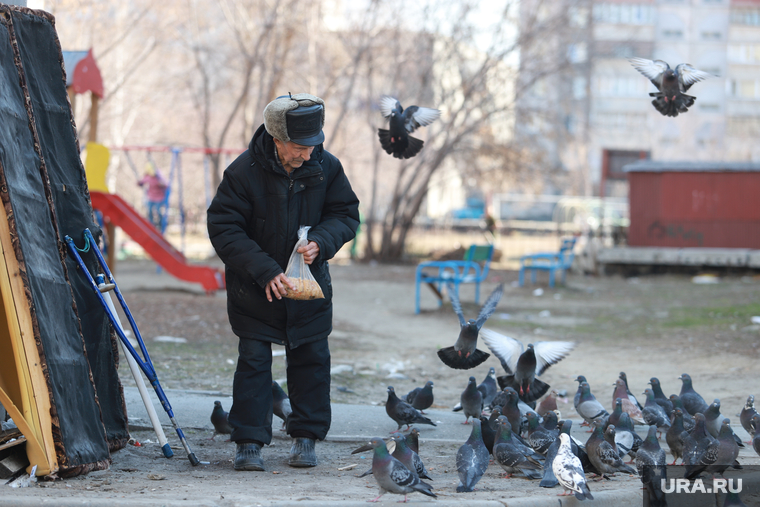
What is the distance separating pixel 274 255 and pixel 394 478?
59.2 inches

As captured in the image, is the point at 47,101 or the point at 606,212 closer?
the point at 47,101

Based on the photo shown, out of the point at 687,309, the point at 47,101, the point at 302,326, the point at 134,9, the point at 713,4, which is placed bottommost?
the point at 687,309

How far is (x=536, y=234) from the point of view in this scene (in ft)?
103

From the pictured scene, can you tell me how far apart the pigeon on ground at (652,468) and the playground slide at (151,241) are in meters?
10.1

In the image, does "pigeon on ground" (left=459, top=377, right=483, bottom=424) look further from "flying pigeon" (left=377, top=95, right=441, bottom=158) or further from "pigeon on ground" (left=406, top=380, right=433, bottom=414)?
"flying pigeon" (left=377, top=95, right=441, bottom=158)

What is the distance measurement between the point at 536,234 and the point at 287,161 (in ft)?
91.5

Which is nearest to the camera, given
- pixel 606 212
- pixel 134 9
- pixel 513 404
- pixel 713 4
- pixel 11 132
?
pixel 11 132

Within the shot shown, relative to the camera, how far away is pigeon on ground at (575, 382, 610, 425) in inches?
225

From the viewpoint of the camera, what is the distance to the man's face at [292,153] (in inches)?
169

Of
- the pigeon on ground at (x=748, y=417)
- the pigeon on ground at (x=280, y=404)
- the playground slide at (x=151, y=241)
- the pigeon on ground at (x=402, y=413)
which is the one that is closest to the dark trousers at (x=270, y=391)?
the pigeon on ground at (x=280, y=404)

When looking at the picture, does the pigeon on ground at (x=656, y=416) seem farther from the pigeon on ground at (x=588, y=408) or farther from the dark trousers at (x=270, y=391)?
the dark trousers at (x=270, y=391)

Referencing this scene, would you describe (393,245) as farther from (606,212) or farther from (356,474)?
(356,474)

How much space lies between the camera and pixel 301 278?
167 inches

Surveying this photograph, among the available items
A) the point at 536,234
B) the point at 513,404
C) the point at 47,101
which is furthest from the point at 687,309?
the point at 536,234
